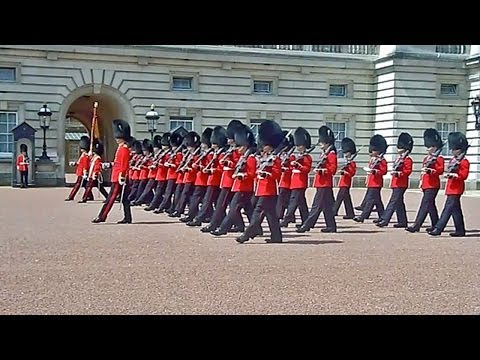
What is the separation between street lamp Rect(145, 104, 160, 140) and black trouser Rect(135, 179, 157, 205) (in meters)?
5.76

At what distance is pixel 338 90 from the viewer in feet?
70.5

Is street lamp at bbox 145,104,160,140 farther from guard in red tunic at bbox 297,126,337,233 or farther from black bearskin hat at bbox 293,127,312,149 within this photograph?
guard in red tunic at bbox 297,126,337,233

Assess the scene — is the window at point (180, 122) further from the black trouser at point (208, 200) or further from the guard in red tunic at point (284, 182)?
the black trouser at point (208, 200)

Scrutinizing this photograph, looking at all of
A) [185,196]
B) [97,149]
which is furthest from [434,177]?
[97,149]

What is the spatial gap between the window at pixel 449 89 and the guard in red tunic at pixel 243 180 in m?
14.0

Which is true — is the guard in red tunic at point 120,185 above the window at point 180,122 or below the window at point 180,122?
below

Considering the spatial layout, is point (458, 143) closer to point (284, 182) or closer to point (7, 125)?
point (284, 182)

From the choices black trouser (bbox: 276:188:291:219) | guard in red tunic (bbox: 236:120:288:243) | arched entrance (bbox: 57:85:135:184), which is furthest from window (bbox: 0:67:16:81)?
guard in red tunic (bbox: 236:120:288:243)

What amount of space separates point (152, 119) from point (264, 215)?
446 inches

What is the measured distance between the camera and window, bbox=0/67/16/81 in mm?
19562

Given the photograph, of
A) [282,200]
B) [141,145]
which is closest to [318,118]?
[141,145]

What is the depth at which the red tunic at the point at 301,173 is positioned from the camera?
382 inches

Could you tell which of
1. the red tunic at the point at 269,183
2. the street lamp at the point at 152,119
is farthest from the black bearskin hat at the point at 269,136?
the street lamp at the point at 152,119
